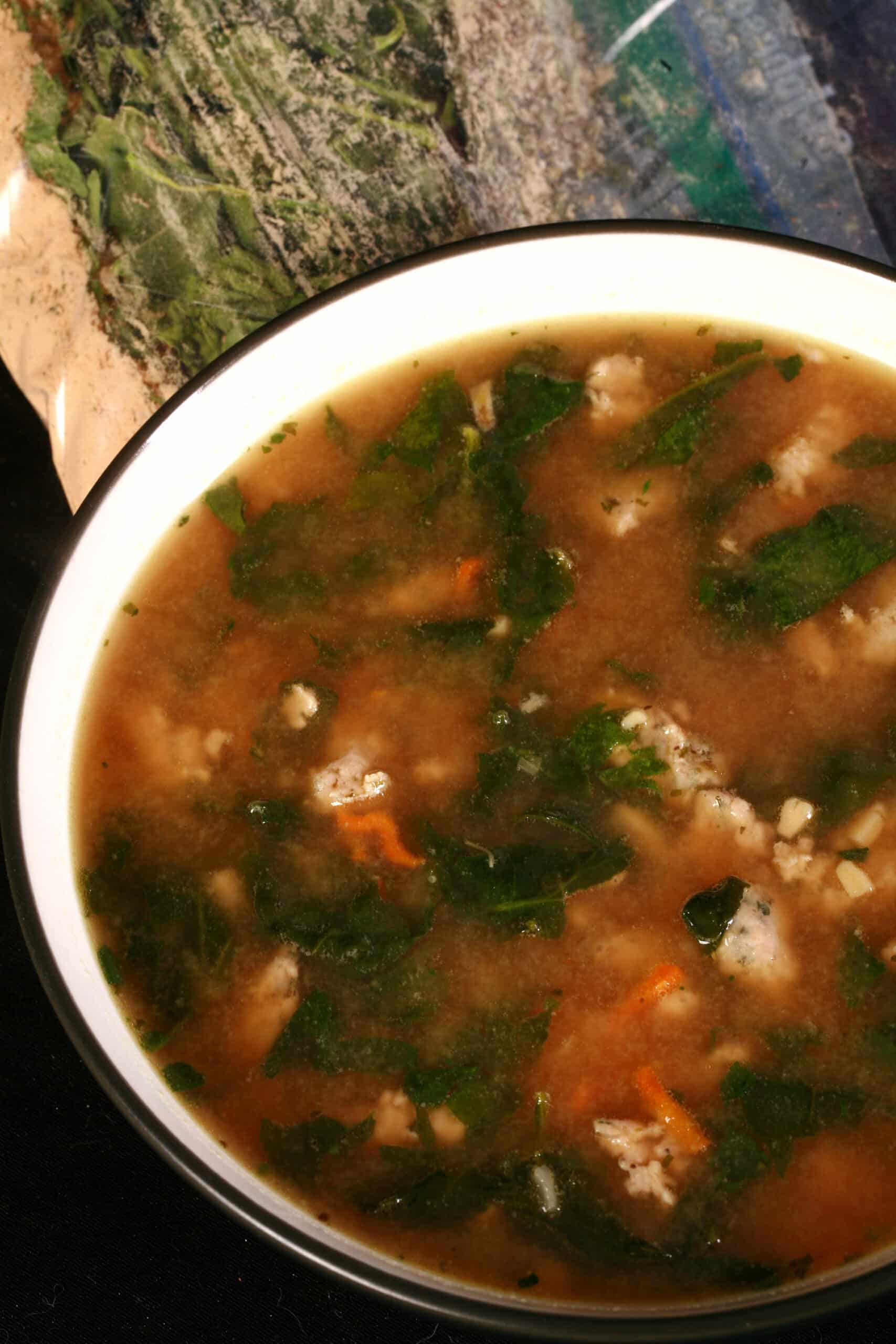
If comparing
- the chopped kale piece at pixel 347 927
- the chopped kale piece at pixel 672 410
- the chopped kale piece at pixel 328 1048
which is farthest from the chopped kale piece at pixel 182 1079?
A: the chopped kale piece at pixel 672 410

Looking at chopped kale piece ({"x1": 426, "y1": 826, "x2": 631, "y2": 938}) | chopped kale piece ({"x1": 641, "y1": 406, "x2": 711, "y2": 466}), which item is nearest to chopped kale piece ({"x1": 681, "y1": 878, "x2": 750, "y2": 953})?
chopped kale piece ({"x1": 426, "y1": 826, "x2": 631, "y2": 938})

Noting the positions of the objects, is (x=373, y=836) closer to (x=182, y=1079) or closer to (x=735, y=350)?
(x=182, y=1079)

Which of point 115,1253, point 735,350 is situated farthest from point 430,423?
point 115,1253

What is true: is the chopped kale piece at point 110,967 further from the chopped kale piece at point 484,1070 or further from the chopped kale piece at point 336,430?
the chopped kale piece at point 336,430

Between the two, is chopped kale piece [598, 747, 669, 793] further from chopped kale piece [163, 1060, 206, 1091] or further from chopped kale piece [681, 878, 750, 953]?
chopped kale piece [163, 1060, 206, 1091]

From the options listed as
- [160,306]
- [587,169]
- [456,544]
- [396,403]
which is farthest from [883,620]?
[160,306]

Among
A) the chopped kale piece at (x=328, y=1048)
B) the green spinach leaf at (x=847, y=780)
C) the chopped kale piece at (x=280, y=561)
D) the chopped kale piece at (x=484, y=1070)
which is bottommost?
the chopped kale piece at (x=484, y=1070)

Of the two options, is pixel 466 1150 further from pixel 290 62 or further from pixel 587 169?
pixel 290 62
